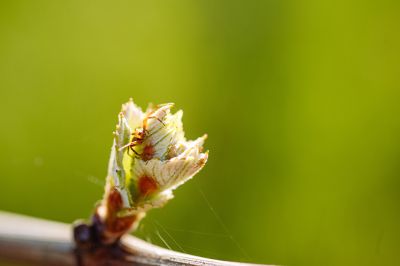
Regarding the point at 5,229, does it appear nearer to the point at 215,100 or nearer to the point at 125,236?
the point at 125,236

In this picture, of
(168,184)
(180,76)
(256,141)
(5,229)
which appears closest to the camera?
(168,184)

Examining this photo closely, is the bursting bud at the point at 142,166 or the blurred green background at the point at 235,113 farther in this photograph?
the blurred green background at the point at 235,113

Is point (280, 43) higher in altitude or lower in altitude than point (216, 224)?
higher

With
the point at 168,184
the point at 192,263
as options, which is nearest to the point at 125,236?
the point at 168,184

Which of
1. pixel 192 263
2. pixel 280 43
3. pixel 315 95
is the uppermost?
pixel 280 43

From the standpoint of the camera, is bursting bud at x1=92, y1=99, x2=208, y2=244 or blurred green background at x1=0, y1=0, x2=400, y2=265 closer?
bursting bud at x1=92, y1=99, x2=208, y2=244

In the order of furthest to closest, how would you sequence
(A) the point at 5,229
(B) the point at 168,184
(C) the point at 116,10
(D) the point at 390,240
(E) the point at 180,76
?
(C) the point at 116,10 → (E) the point at 180,76 → (D) the point at 390,240 → (A) the point at 5,229 → (B) the point at 168,184

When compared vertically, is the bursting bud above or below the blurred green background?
below

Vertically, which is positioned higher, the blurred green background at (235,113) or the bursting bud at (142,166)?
the blurred green background at (235,113)
